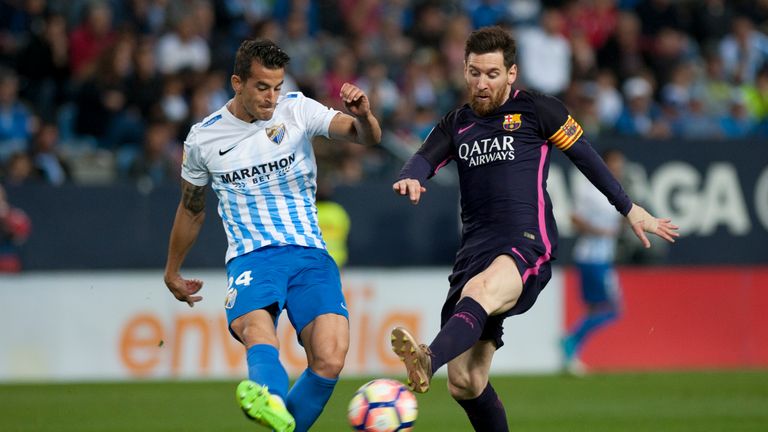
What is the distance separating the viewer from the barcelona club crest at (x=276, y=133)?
23.8 feet

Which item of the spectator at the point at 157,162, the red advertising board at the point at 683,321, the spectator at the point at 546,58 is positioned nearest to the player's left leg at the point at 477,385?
the red advertising board at the point at 683,321

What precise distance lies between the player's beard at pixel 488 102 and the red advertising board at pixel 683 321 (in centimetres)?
817

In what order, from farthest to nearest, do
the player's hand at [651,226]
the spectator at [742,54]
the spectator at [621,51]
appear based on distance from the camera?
the spectator at [742,54]
the spectator at [621,51]
the player's hand at [651,226]

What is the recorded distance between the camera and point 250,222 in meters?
7.27

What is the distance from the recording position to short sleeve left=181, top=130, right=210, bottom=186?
7301 millimetres

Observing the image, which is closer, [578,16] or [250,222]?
[250,222]

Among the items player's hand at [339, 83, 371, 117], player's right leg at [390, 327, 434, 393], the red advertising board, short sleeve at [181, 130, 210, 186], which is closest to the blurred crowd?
the red advertising board

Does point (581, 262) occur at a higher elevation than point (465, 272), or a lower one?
lower

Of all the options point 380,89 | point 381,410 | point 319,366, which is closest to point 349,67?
point 380,89

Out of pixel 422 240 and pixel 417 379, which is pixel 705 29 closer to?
pixel 422 240

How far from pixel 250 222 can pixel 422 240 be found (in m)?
8.97

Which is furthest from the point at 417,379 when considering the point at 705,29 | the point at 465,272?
the point at 705,29

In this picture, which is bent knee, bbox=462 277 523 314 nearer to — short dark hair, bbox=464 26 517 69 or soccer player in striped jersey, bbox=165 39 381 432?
soccer player in striped jersey, bbox=165 39 381 432

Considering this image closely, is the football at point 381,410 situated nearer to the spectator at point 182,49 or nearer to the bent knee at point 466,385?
the bent knee at point 466,385
